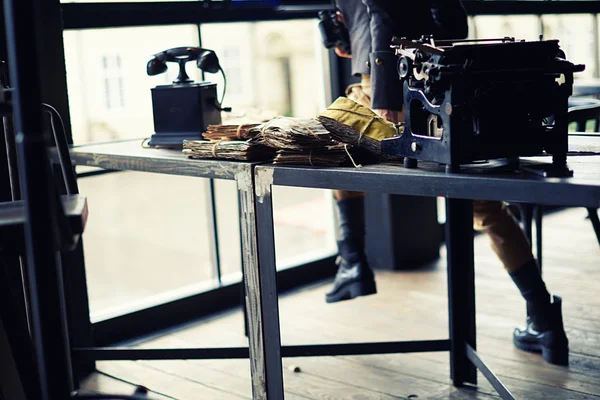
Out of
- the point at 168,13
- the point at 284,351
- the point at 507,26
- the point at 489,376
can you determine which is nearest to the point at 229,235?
the point at 507,26

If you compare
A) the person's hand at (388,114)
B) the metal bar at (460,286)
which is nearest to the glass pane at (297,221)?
the metal bar at (460,286)

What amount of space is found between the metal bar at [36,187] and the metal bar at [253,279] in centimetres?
79

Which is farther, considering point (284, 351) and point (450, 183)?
point (284, 351)

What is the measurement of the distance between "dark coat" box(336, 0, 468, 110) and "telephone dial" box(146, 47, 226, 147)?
0.52 meters

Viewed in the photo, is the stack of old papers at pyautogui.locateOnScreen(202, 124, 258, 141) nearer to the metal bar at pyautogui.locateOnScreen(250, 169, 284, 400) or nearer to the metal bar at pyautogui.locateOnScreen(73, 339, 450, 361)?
the metal bar at pyautogui.locateOnScreen(250, 169, 284, 400)

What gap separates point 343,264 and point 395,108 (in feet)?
3.16

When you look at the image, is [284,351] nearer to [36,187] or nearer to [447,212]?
[447,212]

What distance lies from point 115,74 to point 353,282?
1425mm

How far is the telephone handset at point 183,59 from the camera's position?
2.68m

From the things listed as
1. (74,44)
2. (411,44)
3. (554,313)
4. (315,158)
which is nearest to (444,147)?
(411,44)

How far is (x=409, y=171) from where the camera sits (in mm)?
1814

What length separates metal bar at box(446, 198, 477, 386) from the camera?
2.59m

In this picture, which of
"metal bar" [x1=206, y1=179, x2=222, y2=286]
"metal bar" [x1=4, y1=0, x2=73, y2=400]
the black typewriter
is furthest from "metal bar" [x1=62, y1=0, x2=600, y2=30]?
"metal bar" [x1=4, y1=0, x2=73, y2=400]

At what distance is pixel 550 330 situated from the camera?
2.82m
